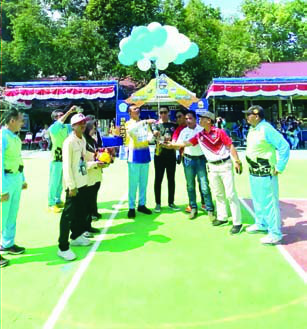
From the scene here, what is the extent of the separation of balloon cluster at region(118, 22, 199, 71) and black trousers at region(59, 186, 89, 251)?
12.2 ft

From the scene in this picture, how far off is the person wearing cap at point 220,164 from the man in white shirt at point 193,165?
1.01ft

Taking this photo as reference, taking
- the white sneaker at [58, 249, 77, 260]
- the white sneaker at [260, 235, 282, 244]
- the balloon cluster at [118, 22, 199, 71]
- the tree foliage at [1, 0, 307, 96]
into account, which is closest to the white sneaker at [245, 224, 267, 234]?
the white sneaker at [260, 235, 282, 244]

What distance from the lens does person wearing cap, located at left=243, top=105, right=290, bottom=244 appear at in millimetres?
4855

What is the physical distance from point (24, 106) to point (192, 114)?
57.4ft

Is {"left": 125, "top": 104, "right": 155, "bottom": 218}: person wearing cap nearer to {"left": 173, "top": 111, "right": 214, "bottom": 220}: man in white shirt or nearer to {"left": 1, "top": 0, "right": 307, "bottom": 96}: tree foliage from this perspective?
{"left": 173, "top": 111, "right": 214, "bottom": 220}: man in white shirt

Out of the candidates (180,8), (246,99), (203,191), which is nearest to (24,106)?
(180,8)

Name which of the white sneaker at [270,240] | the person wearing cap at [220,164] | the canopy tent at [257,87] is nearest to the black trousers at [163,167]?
the person wearing cap at [220,164]

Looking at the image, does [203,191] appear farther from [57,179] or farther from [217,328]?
[217,328]

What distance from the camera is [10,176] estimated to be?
463 centimetres

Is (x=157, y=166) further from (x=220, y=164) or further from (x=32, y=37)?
(x=32, y=37)

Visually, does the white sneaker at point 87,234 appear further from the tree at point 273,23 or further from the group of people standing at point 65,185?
the tree at point 273,23

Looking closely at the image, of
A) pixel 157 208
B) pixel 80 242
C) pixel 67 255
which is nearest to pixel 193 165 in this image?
pixel 157 208

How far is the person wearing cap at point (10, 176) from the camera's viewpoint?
4559mm

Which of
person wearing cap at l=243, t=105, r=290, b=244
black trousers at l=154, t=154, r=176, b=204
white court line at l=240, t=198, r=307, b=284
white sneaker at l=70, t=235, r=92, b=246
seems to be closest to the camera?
white court line at l=240, t=198, r=307, b=284
